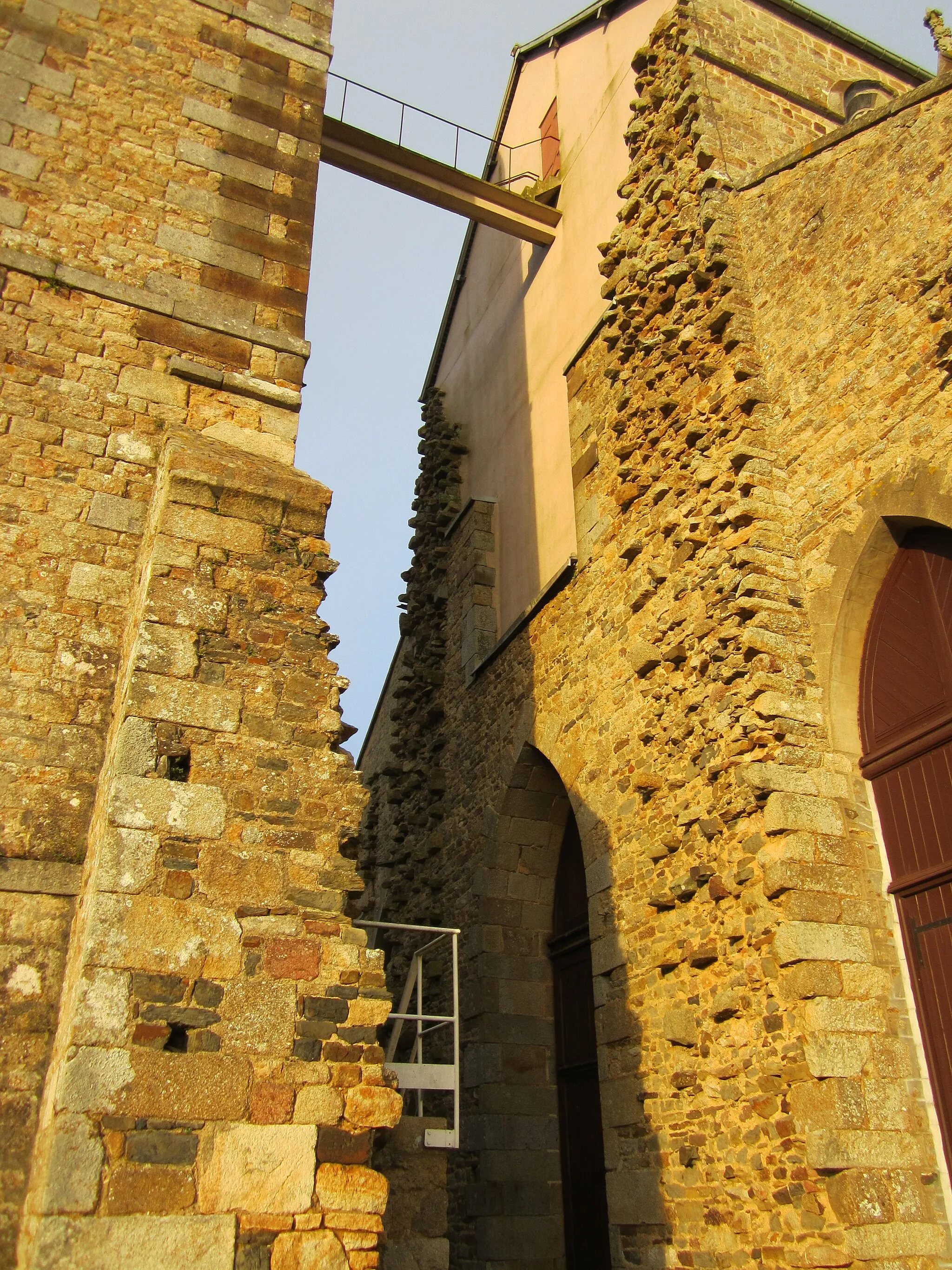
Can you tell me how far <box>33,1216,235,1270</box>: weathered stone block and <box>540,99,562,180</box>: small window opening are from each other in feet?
30.3

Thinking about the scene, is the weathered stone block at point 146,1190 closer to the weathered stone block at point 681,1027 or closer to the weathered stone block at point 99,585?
the weathered stone block at point 99,585

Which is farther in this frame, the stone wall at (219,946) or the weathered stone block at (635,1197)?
the weathered stone block at (635,1197)

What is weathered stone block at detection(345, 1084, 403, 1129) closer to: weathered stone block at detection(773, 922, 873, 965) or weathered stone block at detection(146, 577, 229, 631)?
weathered stone block at detection(146, 577, 229, 631)

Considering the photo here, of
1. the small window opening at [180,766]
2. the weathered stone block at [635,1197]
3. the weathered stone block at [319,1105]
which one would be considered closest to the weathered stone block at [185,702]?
the small window opening at [180,766]

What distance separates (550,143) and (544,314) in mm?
2001

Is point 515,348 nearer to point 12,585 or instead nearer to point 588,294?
point 588,294

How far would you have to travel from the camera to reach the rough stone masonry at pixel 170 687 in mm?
3104

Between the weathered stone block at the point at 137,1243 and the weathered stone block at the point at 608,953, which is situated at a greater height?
the weathered stone block at the point at 608,953

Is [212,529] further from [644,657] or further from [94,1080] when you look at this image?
[644,657]

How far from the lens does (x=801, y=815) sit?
4.88 m

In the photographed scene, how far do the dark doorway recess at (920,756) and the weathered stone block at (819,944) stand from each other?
0.91 ft

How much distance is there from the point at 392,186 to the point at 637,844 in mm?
6431

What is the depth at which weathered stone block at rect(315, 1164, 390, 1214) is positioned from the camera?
3.18 meters

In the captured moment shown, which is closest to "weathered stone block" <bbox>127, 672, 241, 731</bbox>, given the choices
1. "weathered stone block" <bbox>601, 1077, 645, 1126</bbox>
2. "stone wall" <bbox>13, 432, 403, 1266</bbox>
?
"stone wall" <bbox>13, 432, 403, 1266</bbox>
